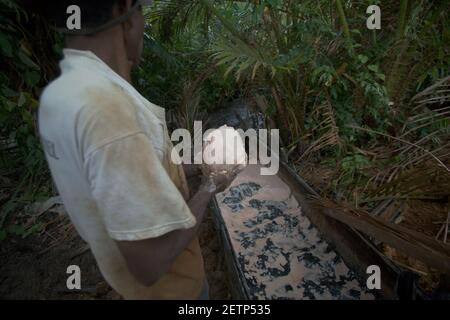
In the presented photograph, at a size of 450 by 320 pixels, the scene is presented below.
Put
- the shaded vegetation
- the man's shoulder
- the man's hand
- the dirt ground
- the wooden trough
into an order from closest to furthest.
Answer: the man's shoulder
the man's hand
the wooden trough
the shaded vegetation
the dirt ground

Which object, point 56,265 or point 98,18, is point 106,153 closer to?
point 98,18

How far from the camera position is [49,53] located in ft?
8.60

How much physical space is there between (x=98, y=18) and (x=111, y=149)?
1.15ft

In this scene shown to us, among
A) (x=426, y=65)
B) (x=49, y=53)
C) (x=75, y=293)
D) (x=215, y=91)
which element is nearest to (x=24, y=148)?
(x=49, y=53)

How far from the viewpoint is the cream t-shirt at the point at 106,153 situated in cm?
66

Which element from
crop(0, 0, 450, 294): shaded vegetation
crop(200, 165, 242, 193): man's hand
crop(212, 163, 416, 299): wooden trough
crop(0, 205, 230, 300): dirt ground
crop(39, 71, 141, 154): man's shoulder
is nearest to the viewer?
crop(39, 71, 141, 154): man's shoulder

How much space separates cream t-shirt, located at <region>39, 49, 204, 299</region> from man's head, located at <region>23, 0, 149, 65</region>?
5 cm

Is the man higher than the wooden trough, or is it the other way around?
the man

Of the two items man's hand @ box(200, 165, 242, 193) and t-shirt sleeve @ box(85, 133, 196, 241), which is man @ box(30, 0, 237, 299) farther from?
man's hand @ box(200, 165, 242, 193)

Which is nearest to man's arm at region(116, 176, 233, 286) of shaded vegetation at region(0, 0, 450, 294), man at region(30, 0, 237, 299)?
man at region(30, 0, 237, 299)

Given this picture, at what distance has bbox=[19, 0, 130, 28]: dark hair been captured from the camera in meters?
0.74

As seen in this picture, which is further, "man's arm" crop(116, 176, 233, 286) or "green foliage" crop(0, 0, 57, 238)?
"green foliage" crop(0, 0, 57, 238)

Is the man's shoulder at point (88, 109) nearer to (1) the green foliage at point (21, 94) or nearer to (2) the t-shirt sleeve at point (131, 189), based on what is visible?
(2) the t-shirt sleeve at point (131, 189)

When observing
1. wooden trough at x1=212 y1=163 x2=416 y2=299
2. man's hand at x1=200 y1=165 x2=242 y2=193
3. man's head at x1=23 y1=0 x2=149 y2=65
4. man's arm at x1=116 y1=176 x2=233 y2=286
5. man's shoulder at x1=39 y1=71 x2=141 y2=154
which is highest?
man's head at x1=23 y1=0 x2=149 y2=65
